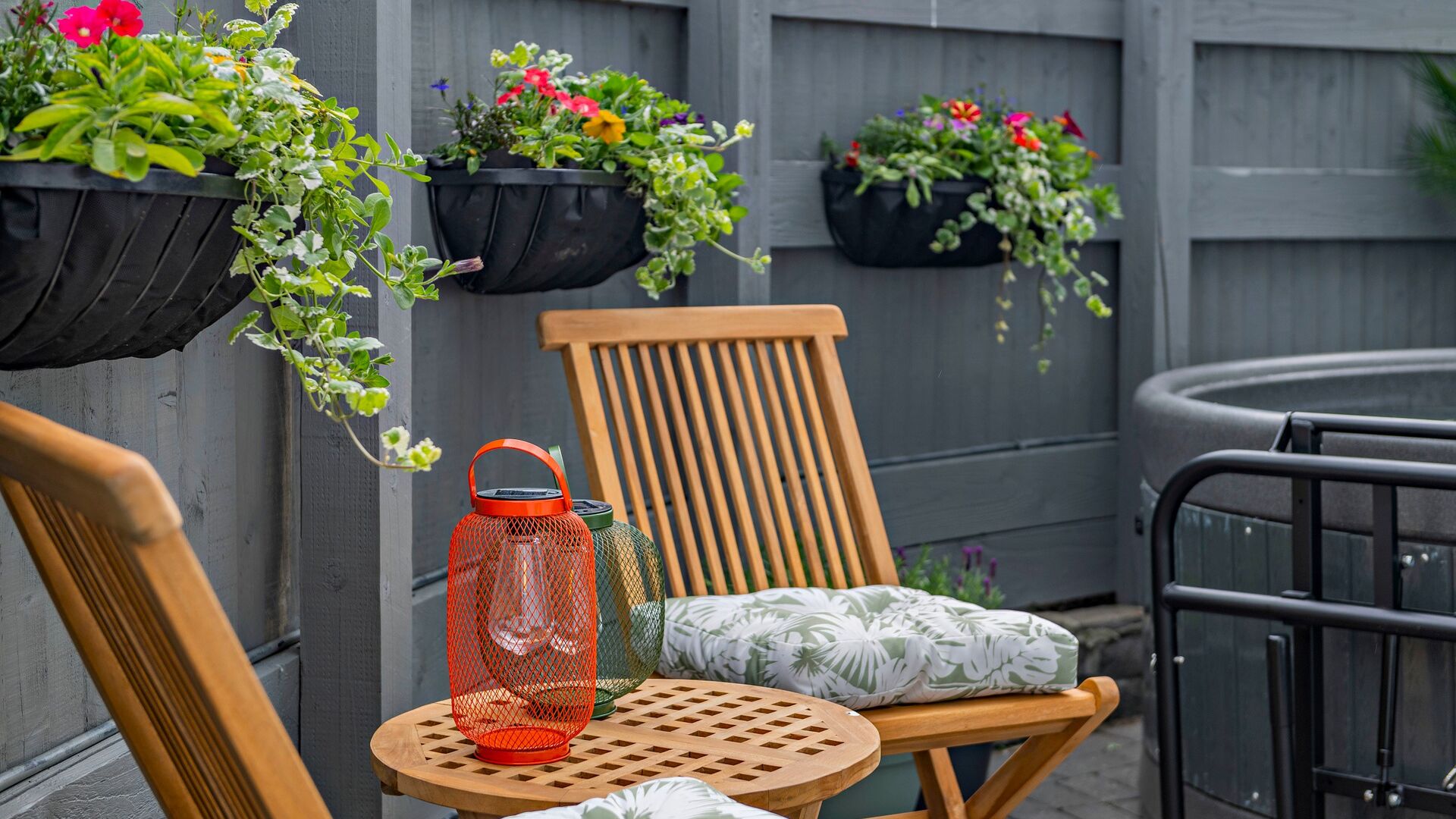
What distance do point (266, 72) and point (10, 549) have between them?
1.90ft

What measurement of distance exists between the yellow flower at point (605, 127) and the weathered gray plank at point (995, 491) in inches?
49.9

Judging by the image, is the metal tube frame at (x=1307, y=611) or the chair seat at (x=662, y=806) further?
the metal tube frame at (x=1307, y=611)

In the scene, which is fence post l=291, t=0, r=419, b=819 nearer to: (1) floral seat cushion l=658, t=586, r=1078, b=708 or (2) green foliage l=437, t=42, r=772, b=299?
(2) green foliage l=437, t=42, r=772, b=299

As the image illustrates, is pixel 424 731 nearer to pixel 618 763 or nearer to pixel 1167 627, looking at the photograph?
pixel 618 763

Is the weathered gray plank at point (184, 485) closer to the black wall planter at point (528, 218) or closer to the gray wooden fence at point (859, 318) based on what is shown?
the gray wooden fence at point (859, 318)

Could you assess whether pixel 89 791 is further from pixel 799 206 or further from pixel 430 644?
pixel 799 206

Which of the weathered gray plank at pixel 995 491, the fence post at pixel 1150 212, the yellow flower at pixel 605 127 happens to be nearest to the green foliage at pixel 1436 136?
the fence post at pixel 1150 212

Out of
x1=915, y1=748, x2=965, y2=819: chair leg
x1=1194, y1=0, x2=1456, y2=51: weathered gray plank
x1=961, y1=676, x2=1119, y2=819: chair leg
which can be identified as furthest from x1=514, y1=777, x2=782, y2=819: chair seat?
x1=1194, y1=0, x2=1456, y2=51: weathered gray plank

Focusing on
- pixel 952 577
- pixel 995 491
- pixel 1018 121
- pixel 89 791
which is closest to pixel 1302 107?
pixel 1018 121

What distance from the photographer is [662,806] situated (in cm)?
114

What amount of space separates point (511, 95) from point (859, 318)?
1206 millimetres

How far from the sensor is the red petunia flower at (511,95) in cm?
192

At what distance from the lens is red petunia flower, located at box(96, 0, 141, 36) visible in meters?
1.02

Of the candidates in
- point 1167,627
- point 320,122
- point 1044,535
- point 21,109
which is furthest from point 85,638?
point 1044,535
